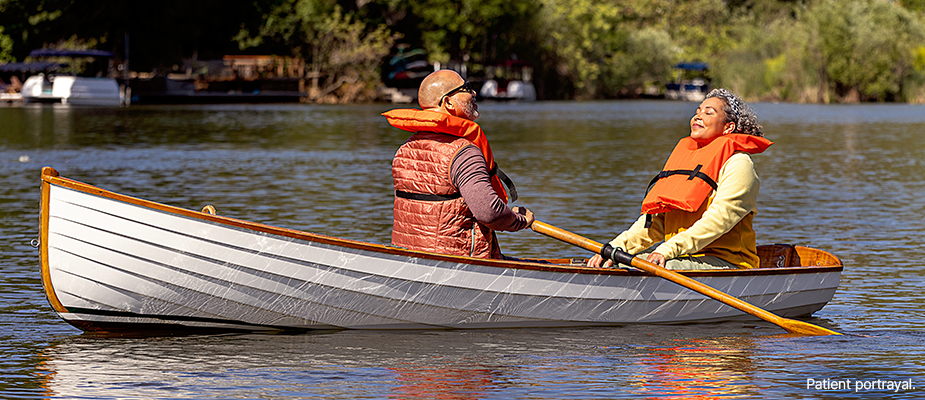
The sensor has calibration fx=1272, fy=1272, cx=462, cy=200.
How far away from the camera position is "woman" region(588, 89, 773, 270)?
805 cm

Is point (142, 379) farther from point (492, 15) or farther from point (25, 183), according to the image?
point (492, 15)

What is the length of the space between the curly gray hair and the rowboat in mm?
921

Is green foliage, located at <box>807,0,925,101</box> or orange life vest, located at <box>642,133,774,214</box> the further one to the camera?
green foliage, located at <box>807,0,925,101</box>

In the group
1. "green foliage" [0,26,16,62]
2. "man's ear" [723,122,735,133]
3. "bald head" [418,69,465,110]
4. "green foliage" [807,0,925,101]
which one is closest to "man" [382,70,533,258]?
"bald head" [418,69,465,110]

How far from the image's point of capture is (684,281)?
8039mm

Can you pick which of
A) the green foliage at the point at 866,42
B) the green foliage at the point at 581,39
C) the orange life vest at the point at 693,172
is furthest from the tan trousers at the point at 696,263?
the green foliage at the point at 581,39

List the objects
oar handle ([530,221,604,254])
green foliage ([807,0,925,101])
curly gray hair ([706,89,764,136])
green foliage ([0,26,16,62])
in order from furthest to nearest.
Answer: green foliage ([807,0,925,101]), green foliage ([0,26,16,62]), oar handle ([530,221,604,254]), curly gray hair ([706,89,764,136])

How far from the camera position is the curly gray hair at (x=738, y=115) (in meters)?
8.15

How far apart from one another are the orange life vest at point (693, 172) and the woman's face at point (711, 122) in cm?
5

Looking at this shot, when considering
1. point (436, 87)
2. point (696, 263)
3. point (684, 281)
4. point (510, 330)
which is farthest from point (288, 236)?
point (696, 263)

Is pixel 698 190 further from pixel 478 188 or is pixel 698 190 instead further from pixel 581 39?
pixel 581 39

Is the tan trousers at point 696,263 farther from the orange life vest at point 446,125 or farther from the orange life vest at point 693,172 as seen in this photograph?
the orange life vest at point 446,125

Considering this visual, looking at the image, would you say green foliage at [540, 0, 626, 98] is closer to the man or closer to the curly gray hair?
the curly gray hair

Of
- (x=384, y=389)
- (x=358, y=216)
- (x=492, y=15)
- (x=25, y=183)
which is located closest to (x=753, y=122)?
(x=384, y=389)
